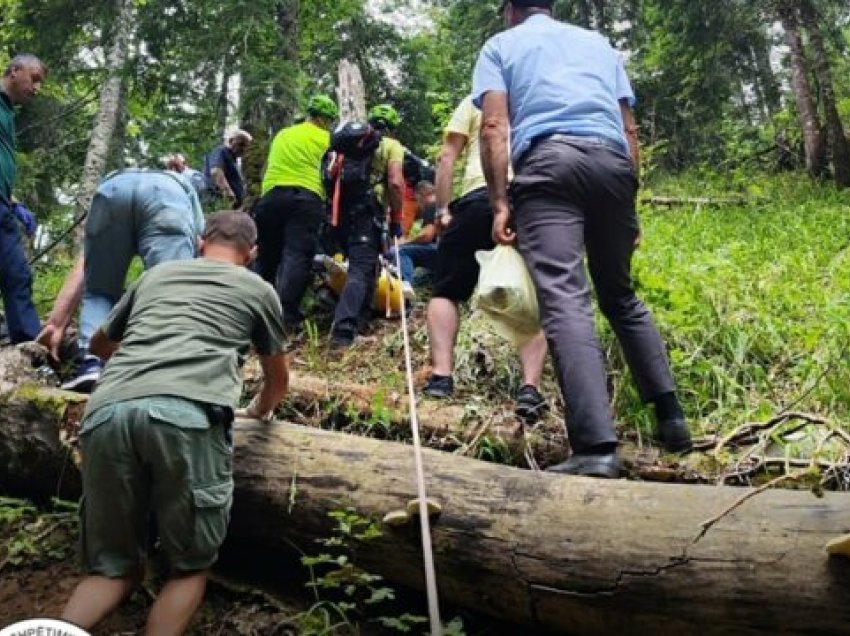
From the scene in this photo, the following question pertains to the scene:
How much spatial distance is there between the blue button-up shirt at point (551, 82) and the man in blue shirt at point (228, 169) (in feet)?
17.3

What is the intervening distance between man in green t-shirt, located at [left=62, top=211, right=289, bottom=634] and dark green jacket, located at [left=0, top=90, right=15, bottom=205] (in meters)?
2.89

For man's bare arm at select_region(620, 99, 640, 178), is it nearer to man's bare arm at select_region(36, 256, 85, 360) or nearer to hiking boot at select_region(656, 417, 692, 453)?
hiking boot at select_region(656, 417, 692, 453)

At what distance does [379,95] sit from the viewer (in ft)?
54.1

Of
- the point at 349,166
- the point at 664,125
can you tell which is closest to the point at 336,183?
the point at 349,166

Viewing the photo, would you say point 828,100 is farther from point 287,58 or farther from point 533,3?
point 533,3

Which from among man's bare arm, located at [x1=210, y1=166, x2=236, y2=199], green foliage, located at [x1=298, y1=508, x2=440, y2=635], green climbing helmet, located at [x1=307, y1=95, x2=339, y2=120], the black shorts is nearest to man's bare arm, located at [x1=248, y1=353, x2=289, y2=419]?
green foliage, located at [x1=298, y1=508, x2=440, y2=635]

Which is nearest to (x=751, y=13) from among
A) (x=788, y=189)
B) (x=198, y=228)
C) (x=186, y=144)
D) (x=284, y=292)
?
(x=788, y=189)

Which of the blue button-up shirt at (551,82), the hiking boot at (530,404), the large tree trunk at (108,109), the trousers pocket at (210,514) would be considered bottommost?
the hiking boot at (530,404)

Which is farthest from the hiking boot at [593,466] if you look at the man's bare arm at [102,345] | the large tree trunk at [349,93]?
the large tree trunk at [349,93]

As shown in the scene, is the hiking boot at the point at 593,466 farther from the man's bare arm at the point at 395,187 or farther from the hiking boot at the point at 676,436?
the man's bare arm at the point at 395,187

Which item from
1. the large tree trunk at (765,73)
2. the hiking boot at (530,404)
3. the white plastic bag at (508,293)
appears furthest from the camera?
the large tree trunk at (765,73)

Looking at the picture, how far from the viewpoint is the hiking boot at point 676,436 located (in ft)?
11.3

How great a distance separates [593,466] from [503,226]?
118cm

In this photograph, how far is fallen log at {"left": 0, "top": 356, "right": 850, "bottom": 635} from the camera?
2.31 meters
